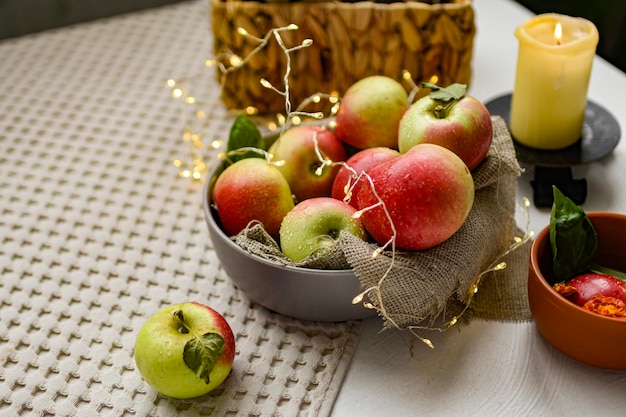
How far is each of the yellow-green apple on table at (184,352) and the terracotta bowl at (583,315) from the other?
0.26 m

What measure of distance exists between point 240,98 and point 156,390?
0.49m

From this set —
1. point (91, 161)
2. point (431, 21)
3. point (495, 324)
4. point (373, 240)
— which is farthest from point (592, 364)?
point (91, 161)

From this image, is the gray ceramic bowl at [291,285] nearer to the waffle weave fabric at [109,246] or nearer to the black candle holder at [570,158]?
the waffle weave fabric at [109,246]

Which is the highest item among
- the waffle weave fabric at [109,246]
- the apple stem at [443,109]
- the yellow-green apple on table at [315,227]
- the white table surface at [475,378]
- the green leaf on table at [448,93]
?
the green leaf on table at [448,93]

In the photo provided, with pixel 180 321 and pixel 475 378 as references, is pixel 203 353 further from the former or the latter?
pixel 475 378

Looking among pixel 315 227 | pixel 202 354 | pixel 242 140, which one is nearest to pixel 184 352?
pixel 202 354

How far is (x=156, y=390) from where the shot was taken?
2.01 ft

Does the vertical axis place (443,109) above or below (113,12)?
above

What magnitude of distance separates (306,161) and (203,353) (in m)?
0.23

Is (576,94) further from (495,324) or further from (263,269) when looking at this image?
(263,269)

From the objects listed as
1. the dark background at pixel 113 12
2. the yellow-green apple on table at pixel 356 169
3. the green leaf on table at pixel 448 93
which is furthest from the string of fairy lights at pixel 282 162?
the dark background at pixel 113 12

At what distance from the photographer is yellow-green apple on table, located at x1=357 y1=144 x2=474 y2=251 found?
604 mm

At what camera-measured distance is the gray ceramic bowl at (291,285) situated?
2.05 feet

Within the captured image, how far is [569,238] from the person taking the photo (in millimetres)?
632
